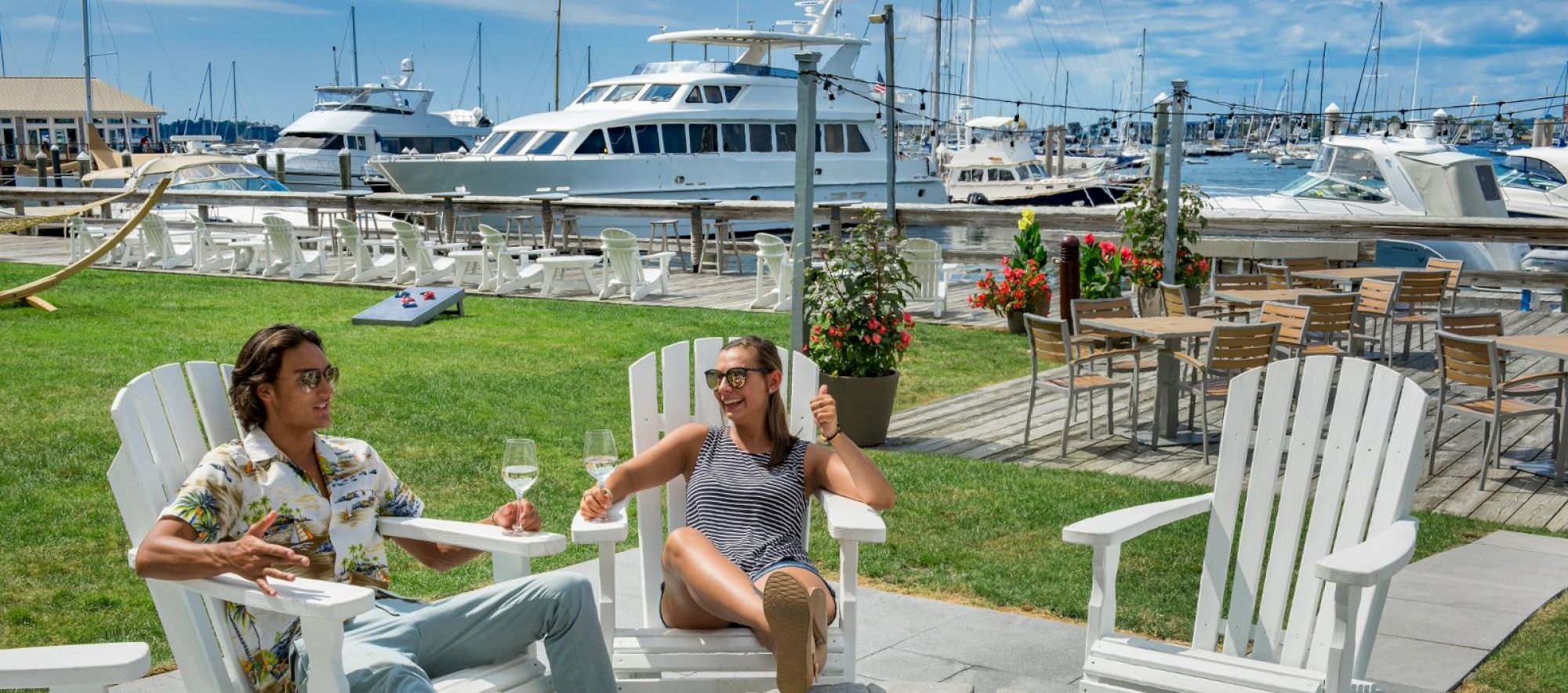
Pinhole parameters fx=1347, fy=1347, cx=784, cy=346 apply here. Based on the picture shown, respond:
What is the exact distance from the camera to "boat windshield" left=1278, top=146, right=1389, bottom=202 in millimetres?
17156

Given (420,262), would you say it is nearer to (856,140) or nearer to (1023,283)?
(1023,283)

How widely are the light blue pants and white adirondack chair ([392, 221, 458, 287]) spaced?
1277 centimetres

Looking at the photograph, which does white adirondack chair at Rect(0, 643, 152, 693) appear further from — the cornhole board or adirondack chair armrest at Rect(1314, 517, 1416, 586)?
the cornhole board

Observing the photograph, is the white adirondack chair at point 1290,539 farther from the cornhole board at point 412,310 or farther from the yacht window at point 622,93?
the yacht window at point 622,93

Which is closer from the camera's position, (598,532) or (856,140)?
(598,532)

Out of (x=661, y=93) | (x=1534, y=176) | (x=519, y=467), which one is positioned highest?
(x=661, y=93)

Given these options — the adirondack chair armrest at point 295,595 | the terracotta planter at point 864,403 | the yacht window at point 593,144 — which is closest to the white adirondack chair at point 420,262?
the yacht window at point 593,144

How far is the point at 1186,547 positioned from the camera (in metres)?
5.20

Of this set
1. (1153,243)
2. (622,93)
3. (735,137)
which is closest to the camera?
(1153,243)

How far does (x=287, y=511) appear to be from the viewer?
9.77 feet

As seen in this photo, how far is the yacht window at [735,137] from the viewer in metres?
25.6

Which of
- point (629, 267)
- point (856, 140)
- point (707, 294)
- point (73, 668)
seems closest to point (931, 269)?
point (707, 294)

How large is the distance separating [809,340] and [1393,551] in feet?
15.7

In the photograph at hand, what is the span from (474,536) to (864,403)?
4292 millimetres
